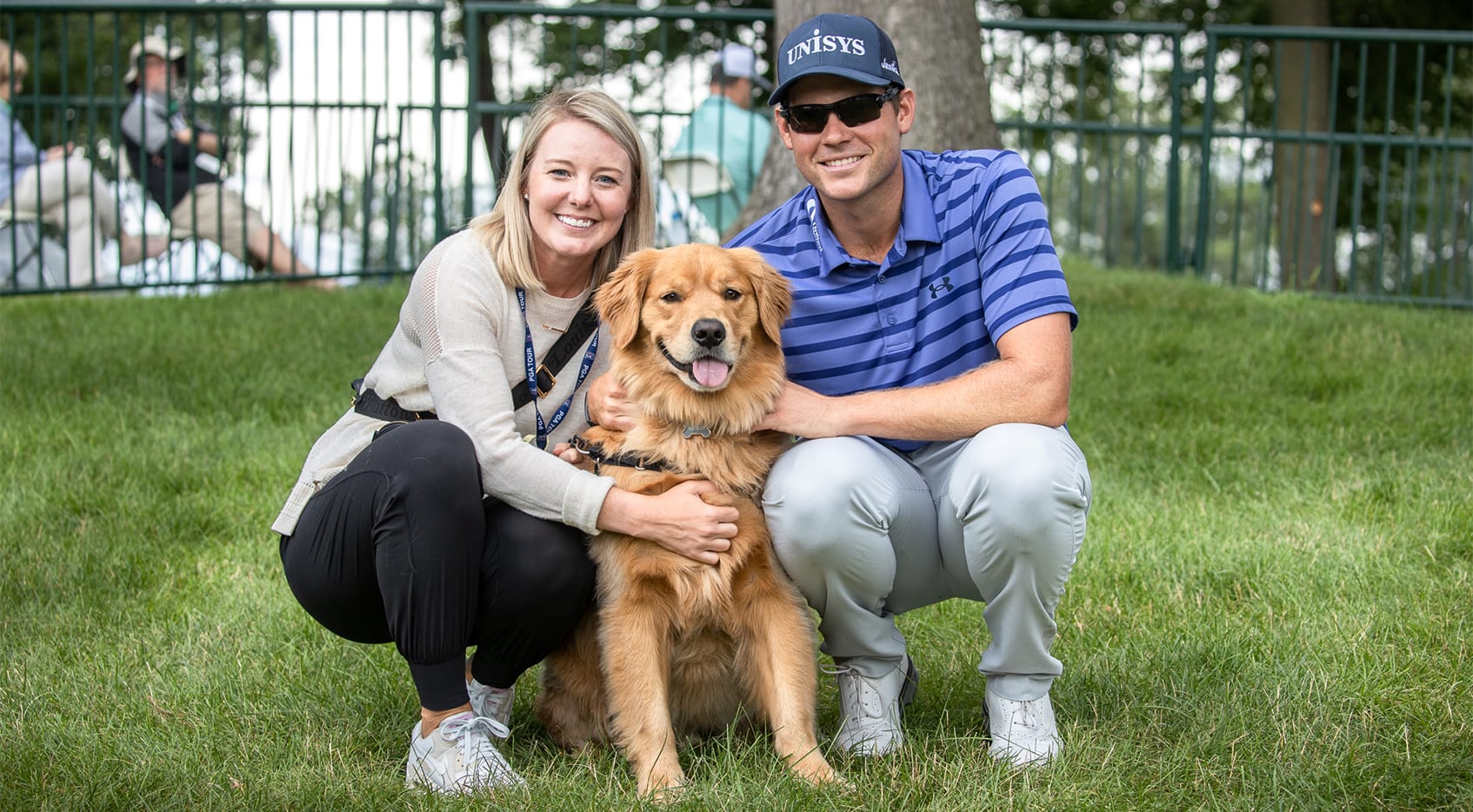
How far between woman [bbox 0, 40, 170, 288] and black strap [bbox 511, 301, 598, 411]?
4.91 metres

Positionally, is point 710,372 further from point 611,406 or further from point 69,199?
point 69,199

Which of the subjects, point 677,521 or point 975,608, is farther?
point 975,608

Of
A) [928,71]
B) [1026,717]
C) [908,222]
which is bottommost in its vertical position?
[1026,717]

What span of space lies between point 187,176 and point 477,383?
5872 mm

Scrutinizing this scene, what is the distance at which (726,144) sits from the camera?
7.59 m

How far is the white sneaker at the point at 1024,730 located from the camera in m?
2.75

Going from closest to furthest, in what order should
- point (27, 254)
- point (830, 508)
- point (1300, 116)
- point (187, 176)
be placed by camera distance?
1. point (830, 508)
2. point (27, 254)
3. point (187, 176)
4. point (1300, 116)

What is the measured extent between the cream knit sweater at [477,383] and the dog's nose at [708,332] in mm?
350

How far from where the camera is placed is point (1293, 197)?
10.2m

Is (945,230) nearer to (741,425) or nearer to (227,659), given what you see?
(741,425)

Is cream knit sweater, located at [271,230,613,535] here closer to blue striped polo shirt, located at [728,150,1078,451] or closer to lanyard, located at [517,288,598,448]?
lanyard, located at [517,288,598,448]

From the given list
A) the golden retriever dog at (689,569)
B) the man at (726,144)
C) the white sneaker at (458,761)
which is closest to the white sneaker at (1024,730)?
the golden retriever dog at (689,569)

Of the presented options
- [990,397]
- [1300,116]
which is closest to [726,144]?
[990,397]

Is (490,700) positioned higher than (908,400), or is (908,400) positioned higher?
(908,400)
